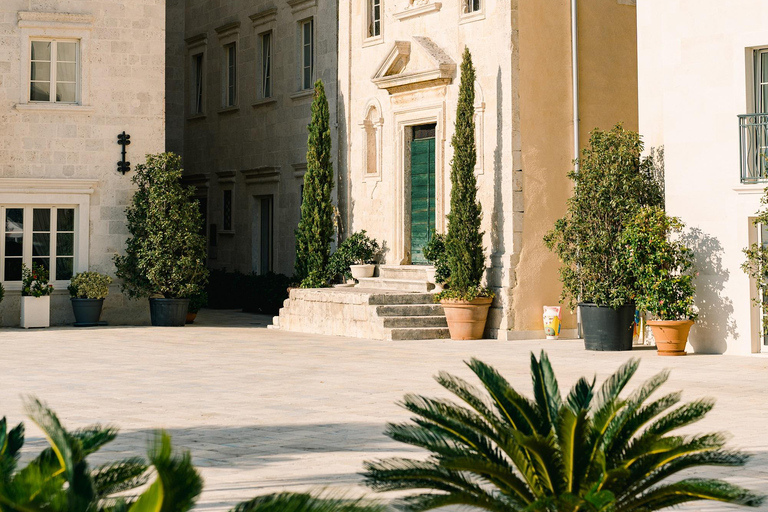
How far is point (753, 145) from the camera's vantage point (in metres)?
15.3

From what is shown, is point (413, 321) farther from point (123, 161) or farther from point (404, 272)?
point (123, 161)

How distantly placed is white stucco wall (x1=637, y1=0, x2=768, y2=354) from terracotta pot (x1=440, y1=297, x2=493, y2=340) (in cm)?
371

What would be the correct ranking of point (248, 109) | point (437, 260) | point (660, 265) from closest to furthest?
point (660, 265) < point (437, 260) < point (248, 109)

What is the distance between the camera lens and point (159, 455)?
2.79m

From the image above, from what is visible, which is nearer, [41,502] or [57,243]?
[41,502]

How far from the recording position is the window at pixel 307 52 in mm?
25156

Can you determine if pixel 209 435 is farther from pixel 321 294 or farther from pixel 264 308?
pixel 264 308

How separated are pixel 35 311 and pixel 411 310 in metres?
7.32

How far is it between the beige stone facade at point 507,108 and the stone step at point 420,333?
90 centimetres

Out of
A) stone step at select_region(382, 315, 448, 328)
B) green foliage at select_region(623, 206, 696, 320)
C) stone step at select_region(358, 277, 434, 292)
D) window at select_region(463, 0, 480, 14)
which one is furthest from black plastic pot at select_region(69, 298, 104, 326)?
green foliage at select_region(623, 206, 696, 320)

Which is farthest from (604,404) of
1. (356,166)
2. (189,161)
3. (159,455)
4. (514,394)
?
(189,161)

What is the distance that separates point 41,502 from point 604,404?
7.75 ft

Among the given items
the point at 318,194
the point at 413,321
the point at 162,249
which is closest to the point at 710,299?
the point at 413,321

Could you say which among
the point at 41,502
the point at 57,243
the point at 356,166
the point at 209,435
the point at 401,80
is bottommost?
the point at 209,435
